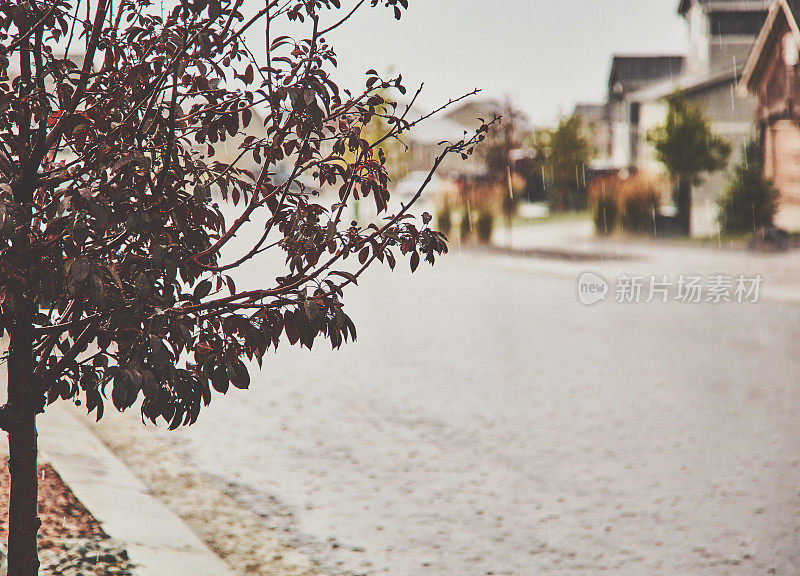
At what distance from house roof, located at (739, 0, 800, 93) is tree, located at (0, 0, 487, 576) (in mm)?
24330

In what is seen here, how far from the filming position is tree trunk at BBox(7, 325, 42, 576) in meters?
2.81

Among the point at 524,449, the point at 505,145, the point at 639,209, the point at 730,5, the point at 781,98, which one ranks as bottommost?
the point at 524,449

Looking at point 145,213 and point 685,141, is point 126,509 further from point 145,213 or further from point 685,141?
point 685,141

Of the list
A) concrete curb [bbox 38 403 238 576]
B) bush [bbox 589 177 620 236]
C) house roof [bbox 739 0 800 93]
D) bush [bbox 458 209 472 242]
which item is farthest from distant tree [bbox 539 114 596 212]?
concrete curb [bbox 38 403 238 576]

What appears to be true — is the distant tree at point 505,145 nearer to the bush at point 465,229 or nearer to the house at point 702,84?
the bush at point 465,229

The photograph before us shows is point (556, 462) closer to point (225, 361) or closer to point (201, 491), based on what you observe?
point (201, 491)

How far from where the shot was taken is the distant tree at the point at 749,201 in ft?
75.2

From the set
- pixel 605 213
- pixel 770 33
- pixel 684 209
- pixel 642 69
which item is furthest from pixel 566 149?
pixel 642 69

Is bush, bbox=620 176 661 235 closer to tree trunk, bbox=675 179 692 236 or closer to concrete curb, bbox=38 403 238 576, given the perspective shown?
tree trunk, bbox=675 179 692 236

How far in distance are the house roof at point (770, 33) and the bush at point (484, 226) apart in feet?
32.1

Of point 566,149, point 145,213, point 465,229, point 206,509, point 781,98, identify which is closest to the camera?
point 145,213

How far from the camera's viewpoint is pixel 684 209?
24516mm

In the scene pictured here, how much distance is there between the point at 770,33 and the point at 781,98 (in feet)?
6.27

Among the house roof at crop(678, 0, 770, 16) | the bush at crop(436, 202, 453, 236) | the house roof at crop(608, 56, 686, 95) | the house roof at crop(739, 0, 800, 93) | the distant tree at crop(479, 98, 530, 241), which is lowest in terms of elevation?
the bush at crop(436, 202, 453, 236)
